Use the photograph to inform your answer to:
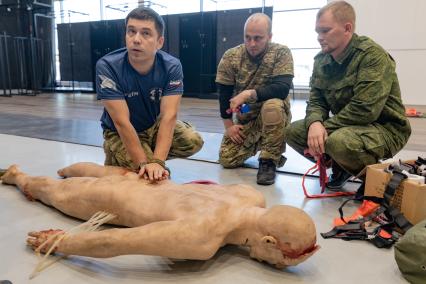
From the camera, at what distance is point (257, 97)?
7.43 feet

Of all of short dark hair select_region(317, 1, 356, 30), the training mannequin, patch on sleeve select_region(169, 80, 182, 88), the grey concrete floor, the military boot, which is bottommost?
the grey concrete floor

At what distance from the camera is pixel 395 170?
1497 mm

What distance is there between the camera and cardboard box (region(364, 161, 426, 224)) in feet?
4.52

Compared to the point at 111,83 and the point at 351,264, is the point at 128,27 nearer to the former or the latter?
the point at 111,83

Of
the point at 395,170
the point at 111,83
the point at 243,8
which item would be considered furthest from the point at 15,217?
the point at 243,8

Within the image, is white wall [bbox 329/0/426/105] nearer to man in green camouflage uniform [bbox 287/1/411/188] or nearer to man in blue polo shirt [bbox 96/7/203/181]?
man in green camouflage uniform [bbox 287/1/411/188]

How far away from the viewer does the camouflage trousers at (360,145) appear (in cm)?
175

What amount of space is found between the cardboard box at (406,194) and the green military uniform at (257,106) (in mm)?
714

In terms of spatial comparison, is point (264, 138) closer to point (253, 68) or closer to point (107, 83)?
point (253, 68)

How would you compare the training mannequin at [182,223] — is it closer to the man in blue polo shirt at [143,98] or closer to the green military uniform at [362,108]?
the man in blue polo shirt at [143,98]

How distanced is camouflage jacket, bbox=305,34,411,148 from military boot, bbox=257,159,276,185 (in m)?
0.39

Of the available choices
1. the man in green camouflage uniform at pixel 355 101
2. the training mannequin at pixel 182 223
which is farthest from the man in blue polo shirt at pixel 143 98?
the man in green camouflage uniform at pixel 355 101

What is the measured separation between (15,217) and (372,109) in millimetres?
1701

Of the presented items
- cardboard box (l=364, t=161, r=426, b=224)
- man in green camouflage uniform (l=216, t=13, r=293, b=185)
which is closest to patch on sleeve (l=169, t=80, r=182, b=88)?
man in green camouflage uniform (l=216, t=13, r=293, b=185)
